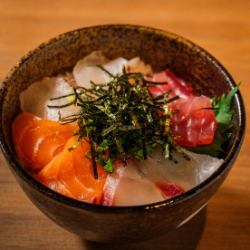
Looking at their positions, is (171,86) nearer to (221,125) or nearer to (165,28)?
(221,125)

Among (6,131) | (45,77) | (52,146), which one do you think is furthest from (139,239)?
(45,77)

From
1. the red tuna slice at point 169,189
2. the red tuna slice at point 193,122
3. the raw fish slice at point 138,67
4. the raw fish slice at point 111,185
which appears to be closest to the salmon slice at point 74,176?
the raw fish slice at point 111,185

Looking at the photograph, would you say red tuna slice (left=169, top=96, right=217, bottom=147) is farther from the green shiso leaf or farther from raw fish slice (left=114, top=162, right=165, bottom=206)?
raw fish slice (left=114, top=162, right=165, bottom=206)

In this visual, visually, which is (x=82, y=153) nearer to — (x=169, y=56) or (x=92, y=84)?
(x=92, y=84)

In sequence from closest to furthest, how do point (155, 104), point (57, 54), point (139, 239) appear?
1. point (139, 239)
2. point (155, 104)
3. point (57, 54)

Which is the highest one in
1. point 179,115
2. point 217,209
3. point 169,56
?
point 169,56
